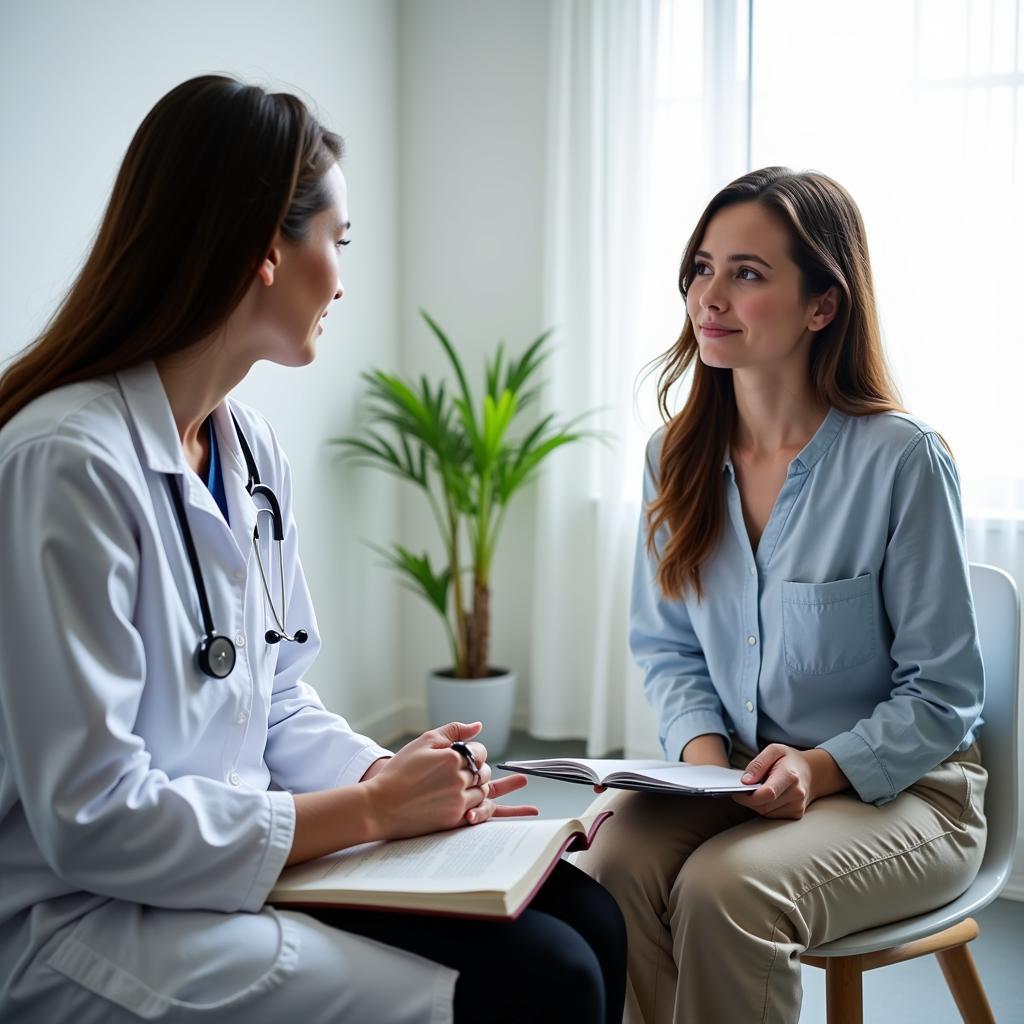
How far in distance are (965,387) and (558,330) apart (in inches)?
50.1

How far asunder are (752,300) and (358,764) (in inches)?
36.9

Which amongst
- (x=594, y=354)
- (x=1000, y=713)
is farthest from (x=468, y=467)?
(x=1000, y=713)

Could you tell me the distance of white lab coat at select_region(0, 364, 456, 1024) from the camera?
94cm

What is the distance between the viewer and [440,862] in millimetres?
1075

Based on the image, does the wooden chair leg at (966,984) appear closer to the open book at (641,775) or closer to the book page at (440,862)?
the open book at (641,775)

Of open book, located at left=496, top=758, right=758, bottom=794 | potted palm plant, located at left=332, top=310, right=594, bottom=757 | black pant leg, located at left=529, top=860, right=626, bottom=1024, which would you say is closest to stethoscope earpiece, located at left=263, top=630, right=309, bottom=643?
open book, located at left=496, top=758, right=758, bottom=794

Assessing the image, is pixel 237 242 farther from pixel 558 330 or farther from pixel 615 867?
pixel 558 330

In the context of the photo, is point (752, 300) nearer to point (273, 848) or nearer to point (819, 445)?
point (819, 445)

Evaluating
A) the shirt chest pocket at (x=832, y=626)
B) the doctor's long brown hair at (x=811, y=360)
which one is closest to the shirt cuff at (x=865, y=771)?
the shirt chest pocket at (x=832, y=626)

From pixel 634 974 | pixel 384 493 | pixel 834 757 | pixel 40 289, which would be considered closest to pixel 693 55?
pixel 384 493

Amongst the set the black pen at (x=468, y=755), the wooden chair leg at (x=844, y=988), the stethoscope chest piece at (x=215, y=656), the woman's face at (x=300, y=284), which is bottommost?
the wooden chair leg at (x=844, y=988)

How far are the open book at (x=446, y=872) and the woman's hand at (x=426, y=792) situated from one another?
0.06ft

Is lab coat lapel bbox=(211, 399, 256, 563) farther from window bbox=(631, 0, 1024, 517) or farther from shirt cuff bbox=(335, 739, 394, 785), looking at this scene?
window bbox=(631, 0, 1024, 517)

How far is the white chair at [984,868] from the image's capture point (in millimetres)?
1399
